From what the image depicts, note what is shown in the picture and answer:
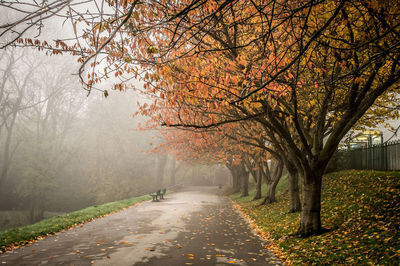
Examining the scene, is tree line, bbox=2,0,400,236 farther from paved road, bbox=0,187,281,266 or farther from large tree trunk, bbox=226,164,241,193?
large tree trunk, bbox=226,164,241,193

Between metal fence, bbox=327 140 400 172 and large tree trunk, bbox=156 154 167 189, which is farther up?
metal fence, bbox=327 140 400 172

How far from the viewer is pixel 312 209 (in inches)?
325

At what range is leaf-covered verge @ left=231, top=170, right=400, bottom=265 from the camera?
5840 mm

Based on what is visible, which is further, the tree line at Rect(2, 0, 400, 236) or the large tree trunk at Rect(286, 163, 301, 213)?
the large tree trunk at Rect(286, 163, 301, 213)

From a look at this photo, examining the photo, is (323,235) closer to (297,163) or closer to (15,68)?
(297,163)

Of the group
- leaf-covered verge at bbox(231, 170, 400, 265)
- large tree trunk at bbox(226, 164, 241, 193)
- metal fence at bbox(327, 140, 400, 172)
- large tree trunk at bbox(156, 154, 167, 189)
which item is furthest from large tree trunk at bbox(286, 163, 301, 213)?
large tree trunk at bbox(156, 154, 167, 189)

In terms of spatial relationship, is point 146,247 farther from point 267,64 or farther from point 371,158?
point 371,158

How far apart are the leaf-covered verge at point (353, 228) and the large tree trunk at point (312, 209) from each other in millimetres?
352

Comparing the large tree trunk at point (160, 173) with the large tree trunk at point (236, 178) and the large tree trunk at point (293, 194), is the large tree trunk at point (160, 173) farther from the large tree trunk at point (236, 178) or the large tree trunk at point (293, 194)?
the large tree trunk at point (293, 194)

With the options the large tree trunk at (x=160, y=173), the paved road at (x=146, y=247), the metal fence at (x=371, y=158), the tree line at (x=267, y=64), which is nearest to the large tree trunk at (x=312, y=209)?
the tree line at (x=267, y=64)

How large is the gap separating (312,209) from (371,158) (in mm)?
10890

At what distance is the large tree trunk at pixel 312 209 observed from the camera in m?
8.19

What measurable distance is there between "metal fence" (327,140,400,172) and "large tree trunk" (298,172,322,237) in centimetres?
857

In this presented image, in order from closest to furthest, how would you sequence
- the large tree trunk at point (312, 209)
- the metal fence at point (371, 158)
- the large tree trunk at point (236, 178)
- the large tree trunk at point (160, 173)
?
the large tree trunk at point (312, 209), the metal fence at point (371, 158), the large tree trunk at point (236, 178), the large tree trunk at point (160, 173)
